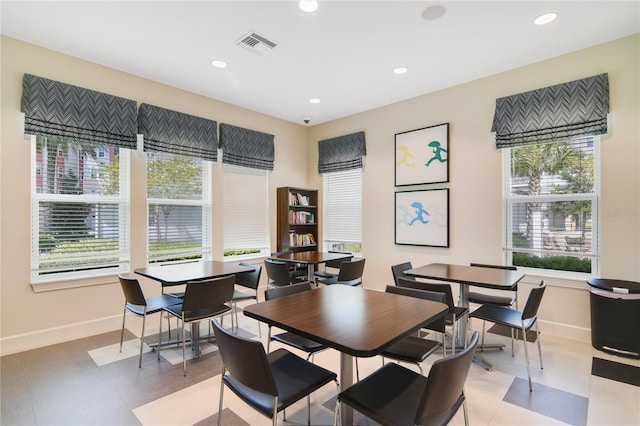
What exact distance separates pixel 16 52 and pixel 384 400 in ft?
14.8

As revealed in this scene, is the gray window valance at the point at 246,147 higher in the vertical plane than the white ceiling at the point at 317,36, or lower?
lower

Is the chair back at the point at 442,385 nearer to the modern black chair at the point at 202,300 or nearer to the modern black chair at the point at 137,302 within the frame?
the modern black chair at the point at 202,300

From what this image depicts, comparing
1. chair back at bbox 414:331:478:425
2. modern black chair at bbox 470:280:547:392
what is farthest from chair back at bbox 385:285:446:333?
chair back at bbox 414:331:478:425

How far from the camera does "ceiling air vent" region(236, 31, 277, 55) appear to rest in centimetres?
310

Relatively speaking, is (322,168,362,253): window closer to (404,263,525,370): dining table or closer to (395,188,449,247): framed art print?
(395,188,449,247): framed art print

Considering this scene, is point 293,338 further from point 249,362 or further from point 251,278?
point 251,278

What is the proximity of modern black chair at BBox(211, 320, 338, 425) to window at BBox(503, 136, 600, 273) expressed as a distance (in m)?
3.33

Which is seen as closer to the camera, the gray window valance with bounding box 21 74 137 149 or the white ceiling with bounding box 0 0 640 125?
the white ceiling with bounding box 0 0 640 125

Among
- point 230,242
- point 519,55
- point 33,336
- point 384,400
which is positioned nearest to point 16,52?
point 33,336

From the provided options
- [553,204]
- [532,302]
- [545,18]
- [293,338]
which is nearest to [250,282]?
[293,338]

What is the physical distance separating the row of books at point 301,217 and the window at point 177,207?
1481mm

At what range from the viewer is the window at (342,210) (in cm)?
545

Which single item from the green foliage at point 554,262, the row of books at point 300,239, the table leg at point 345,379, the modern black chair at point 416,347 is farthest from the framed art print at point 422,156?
the table leg at point 345,379

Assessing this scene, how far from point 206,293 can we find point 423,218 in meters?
3.21
